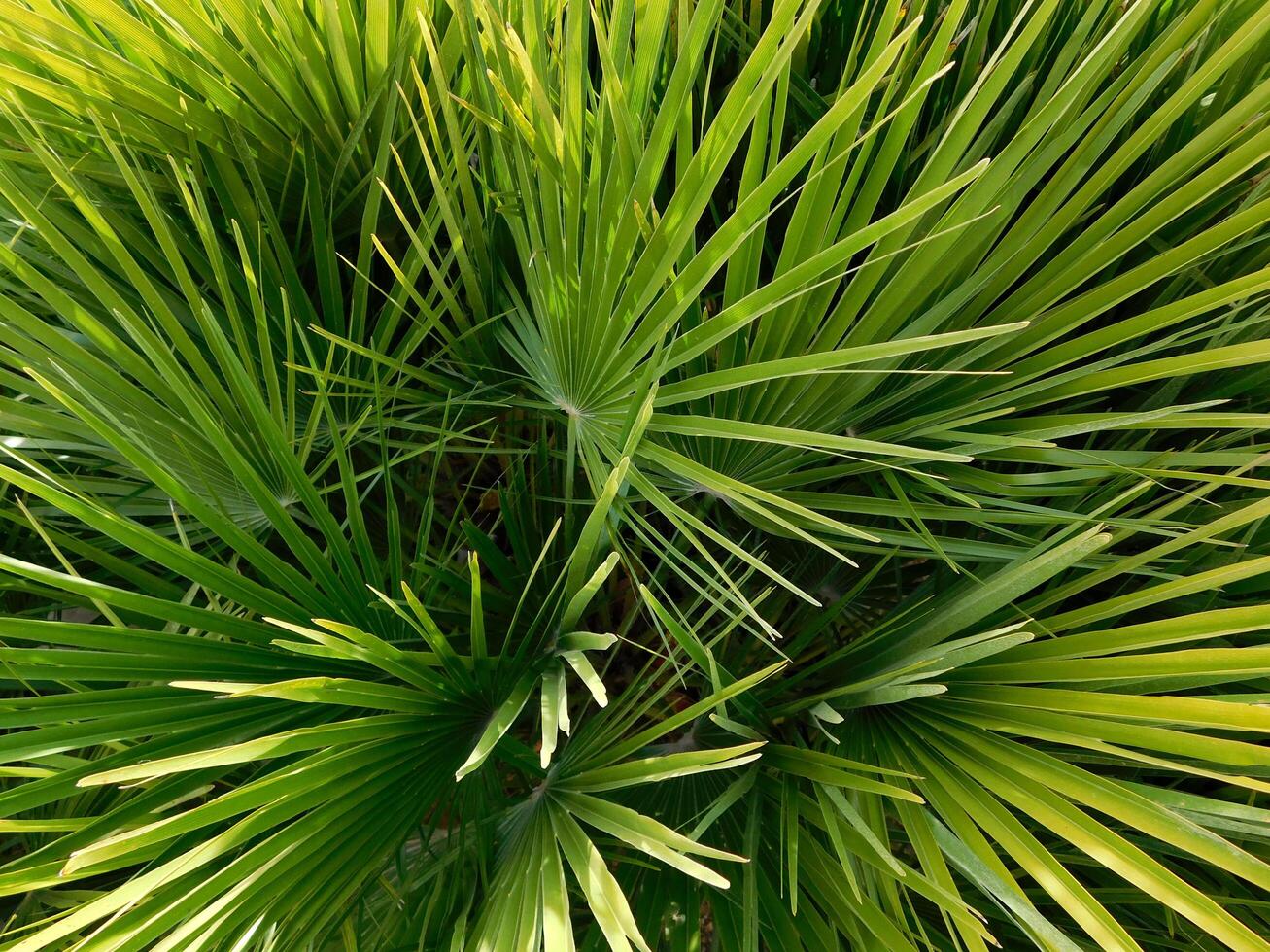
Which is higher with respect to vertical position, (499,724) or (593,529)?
(593,529)

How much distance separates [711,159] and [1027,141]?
0.77 ft

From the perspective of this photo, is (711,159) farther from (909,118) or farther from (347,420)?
(347,420)

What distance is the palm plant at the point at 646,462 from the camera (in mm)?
508

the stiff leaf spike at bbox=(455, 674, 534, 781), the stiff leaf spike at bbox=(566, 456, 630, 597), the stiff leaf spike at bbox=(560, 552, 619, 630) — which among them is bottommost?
the stiff leaf spike at bbox=(455, 674, 534, 781)

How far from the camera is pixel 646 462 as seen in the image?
73 centimetres

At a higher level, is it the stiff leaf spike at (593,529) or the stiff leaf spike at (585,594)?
the stiff leaf spike at (593,529)

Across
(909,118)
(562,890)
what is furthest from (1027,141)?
(562,890)

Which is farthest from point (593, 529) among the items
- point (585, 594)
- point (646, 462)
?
point (646, 462)

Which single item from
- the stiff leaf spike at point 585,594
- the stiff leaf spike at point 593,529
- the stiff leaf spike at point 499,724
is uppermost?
the stiff leaf spike at point 593,529

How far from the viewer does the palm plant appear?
0.51 m

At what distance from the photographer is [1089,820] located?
50 centimetres

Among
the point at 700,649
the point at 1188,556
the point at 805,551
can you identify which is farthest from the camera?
the point at 805,551

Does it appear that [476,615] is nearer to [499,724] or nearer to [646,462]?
[499,724]

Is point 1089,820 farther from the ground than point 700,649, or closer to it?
closer to it
